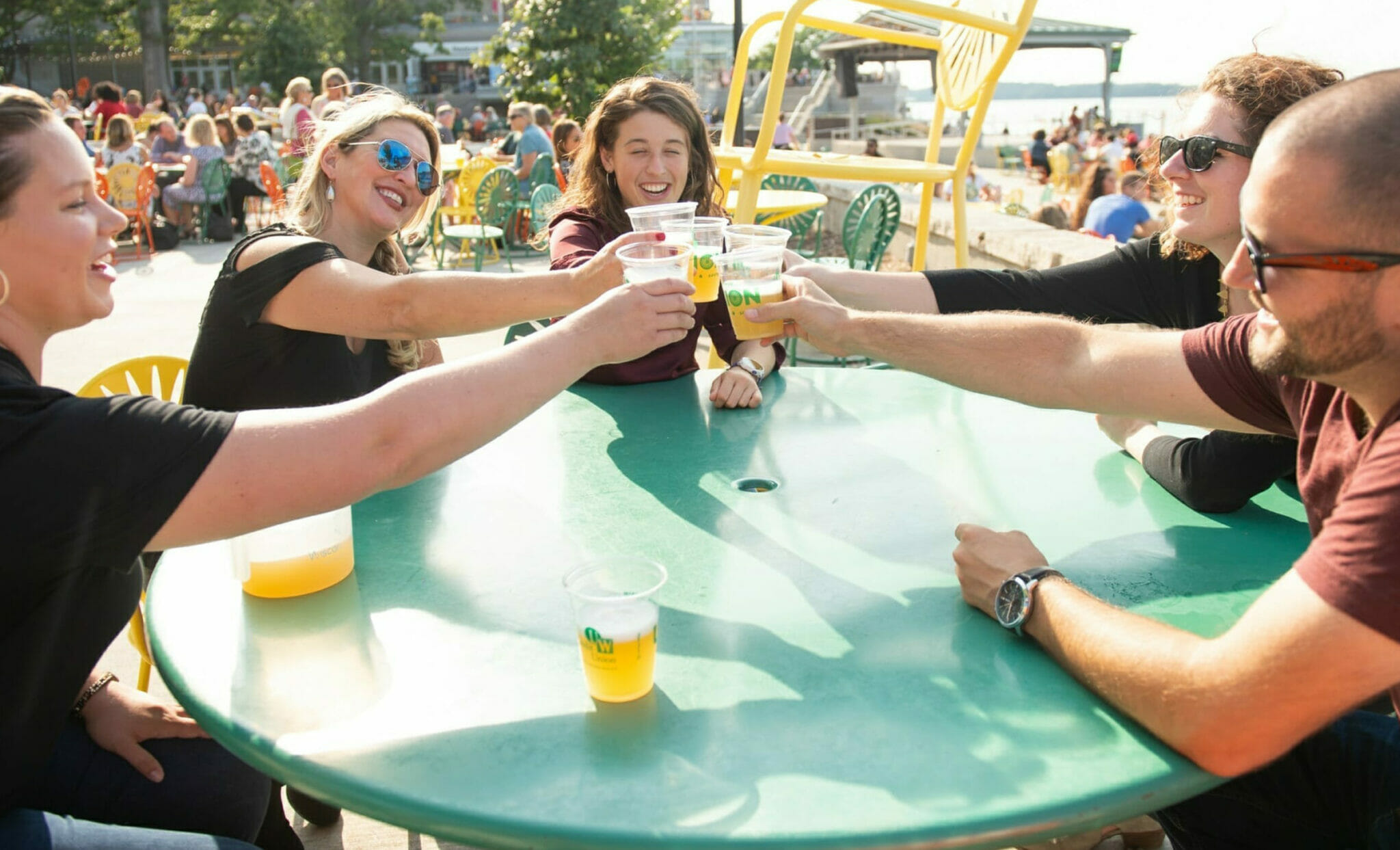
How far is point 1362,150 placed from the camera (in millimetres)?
1309

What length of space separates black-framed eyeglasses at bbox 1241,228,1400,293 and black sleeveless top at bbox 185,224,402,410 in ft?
6.47

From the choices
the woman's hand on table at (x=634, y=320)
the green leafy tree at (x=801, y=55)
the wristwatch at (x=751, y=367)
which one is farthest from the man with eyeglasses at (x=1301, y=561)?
the green leafy tree at (x=801, y=55)

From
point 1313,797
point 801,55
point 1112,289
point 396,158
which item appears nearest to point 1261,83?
point 1112,289

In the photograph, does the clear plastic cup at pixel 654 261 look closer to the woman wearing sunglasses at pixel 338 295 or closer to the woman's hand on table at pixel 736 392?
the woman wearing sunglasses at pixel 338 295

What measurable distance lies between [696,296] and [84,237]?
1.26 m

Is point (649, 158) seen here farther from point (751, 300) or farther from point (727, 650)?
point (727, 650)

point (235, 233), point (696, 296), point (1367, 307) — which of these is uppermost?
point (1367, 307)

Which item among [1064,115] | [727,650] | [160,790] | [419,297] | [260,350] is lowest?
[160,790]

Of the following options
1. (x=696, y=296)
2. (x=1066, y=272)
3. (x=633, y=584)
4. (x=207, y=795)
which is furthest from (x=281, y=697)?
(x=1066, y=272)

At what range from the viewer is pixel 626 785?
120cm

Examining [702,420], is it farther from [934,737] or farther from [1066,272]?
[934,737]

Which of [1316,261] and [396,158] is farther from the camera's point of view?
[396,158]

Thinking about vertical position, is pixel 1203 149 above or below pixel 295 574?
above

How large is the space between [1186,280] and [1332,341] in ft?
4.71
